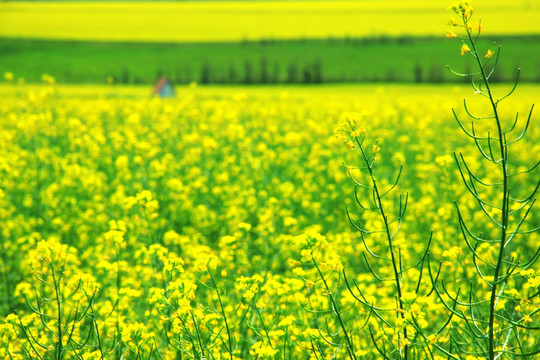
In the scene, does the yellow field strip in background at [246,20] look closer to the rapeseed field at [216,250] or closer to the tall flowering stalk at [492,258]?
the rapeseed field at [216,250]

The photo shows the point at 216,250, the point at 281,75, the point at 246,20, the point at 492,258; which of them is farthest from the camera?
the point at 246,20

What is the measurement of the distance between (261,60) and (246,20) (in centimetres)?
1749

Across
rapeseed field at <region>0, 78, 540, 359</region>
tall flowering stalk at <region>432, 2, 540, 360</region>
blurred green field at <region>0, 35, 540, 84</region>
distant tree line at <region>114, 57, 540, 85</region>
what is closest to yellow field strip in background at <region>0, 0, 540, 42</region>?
blurred green field at <region>0, 35, 540, 84</region>

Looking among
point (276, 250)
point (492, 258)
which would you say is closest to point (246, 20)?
point (276, 250)

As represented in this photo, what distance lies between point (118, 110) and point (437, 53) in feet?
104

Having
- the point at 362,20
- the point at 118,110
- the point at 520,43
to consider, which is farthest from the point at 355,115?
the point at 362,20

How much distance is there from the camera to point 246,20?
56906 mm

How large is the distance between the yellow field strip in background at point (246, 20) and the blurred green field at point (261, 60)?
3.17 metres

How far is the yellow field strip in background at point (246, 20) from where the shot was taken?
1916 inches

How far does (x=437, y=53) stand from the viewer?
4109cm

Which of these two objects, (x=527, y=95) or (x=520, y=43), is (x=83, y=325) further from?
(x=520, y=43)

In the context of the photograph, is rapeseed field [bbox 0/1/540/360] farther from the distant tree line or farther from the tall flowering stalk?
the distant tree line

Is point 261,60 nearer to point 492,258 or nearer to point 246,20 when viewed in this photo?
point 246,20

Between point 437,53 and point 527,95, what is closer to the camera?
point 527,95
